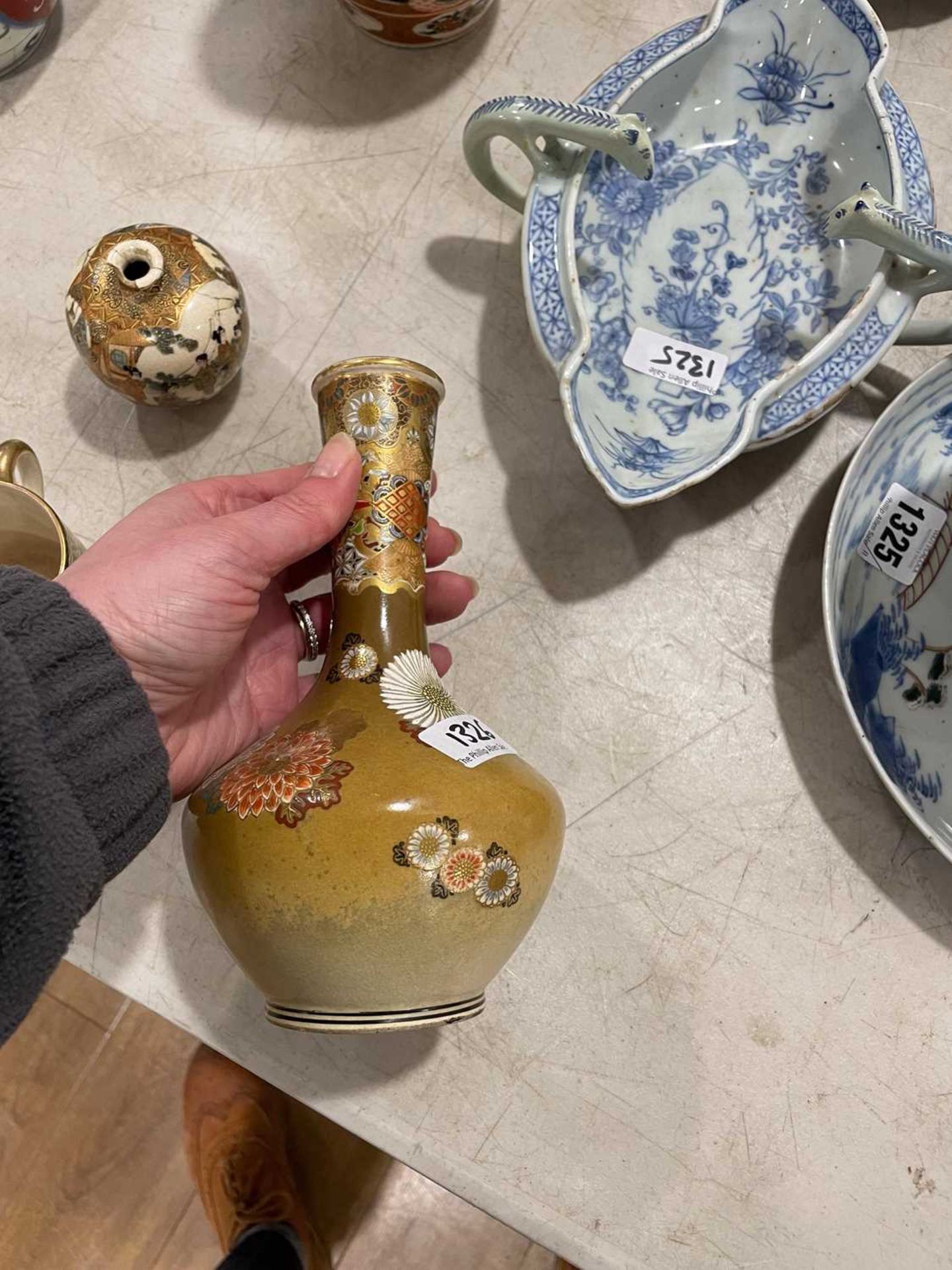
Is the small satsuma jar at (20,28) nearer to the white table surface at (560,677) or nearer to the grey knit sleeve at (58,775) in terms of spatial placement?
the white table surface at (560,677)

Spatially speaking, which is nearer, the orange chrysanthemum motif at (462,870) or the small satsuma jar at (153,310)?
the orange chrysanthemum motif at (462,870)

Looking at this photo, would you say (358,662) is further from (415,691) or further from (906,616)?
(906,616)

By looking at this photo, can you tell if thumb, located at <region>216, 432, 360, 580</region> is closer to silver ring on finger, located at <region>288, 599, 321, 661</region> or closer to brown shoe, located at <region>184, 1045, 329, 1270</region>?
silver ring on finger, located at <region>288, 599, 321, 661</region>

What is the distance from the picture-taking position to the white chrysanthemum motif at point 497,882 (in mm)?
612

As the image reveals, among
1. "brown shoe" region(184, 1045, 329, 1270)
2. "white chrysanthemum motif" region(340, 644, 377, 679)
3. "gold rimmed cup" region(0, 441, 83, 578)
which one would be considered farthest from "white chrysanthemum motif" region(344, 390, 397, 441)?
"brown shoe" region(184, 1045, 329, 1270)

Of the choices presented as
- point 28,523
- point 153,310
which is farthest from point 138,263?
Result: point 28,523

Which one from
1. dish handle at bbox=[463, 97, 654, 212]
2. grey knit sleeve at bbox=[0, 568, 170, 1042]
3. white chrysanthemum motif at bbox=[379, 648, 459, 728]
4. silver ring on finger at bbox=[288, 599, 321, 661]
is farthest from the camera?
silver ring on finger at bbox=[288, 599, 321, 661]

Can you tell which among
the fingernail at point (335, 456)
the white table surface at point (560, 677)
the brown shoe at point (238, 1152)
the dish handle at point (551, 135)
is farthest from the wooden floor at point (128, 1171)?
the dish handle at point (551, 135)

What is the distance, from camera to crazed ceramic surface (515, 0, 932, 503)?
0.86 meters

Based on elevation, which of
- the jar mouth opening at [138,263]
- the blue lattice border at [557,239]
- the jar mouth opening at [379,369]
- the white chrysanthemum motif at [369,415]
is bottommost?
the jar mouth opening at [138,263]

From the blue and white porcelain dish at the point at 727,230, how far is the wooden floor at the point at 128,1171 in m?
1.03

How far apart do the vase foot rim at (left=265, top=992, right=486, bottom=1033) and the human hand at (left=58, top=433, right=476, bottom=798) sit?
0.89 ft

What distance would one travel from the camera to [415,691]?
706 mm

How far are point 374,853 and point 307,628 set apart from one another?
1.21 ft
